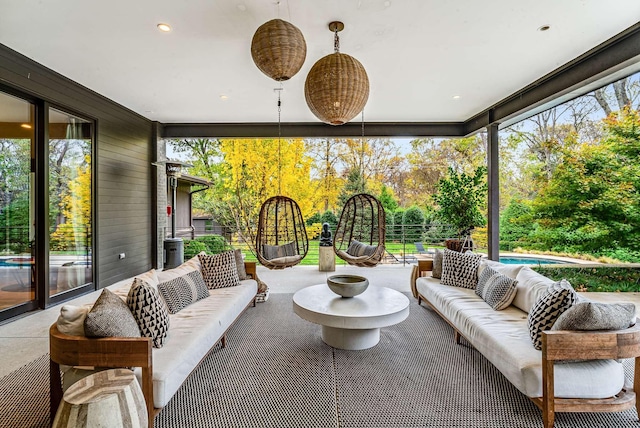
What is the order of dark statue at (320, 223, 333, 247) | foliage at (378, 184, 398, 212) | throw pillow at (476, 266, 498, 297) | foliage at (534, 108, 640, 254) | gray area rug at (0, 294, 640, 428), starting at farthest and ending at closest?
foliage at (378, 184, 398, 212), dark statue at (320, 223, 333, 247), foliage at (534, 108, 640, 254), throw pillow at (476, 266, 498, 297), gray area rug at (0, 294, 640, 428)

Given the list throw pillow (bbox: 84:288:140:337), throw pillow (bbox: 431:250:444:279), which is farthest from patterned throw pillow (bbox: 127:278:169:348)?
throw pillow (bbox: 431:250:444:279)

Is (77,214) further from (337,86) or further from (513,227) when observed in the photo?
(513,227)

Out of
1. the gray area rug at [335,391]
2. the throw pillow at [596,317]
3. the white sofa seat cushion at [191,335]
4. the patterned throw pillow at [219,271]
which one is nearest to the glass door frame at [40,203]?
the gray area rug at [335,391]

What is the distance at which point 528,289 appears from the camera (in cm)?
278

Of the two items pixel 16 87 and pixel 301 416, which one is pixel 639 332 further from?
pixel 16 87

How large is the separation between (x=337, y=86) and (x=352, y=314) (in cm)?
179

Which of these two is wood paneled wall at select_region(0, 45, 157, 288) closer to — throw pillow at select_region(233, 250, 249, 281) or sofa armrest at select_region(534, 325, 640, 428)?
throw pillow at select_region(233, 250, 249, 281)

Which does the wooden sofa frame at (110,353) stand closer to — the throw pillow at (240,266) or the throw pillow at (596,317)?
the throw pillow at (240,266)

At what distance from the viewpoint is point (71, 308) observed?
5.94 feet

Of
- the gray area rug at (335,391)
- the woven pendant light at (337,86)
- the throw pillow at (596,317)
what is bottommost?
the gray area rug at (335,391)

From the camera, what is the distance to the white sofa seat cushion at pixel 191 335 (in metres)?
1.75

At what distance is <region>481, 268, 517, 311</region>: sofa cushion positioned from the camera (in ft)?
9.30

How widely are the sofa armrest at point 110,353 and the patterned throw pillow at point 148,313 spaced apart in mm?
319

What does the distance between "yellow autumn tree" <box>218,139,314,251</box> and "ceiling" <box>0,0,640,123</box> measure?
2.62 meters
